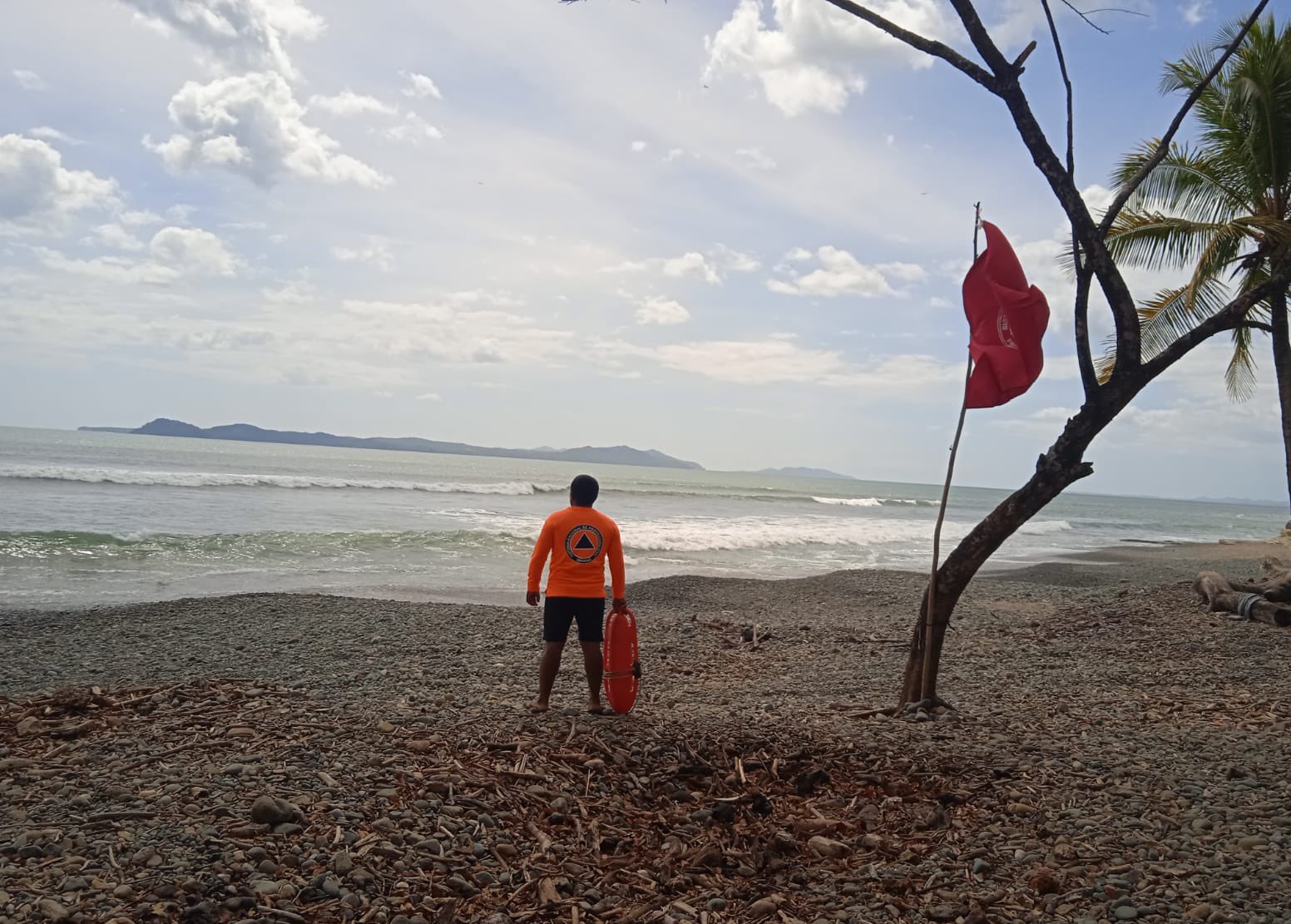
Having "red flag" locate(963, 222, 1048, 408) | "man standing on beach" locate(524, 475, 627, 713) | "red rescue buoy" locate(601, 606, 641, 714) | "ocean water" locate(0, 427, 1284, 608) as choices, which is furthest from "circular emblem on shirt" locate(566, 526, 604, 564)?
"ocean water" locate(0, 427, 1284, 608)

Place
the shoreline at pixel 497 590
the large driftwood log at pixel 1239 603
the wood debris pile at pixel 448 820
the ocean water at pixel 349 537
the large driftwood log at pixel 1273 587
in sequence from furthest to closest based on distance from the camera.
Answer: the ocean water at pixel 349 537 < the shoreline at pixel 497 590 < the large driftwood log at pixel 1273 587 < the large driftwood log at pixel 1239 603 < the wood debris pile at pixel 448 820

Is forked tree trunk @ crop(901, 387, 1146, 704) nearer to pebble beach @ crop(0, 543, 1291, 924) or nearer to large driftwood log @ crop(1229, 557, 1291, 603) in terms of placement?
pebble beach @ crop(0, 543, 1291, 924)

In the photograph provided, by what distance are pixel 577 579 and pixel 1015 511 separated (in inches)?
117

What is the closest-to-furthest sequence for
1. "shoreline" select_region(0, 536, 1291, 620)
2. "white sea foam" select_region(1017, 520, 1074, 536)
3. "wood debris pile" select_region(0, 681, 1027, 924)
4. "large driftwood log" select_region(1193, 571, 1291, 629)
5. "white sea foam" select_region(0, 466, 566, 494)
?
"wood debris pile" select_region(0, 681, 1027, 924)
"large driftwood log" select_region(1193, 571, 1291, 629)
"shoreline" select_region(0, 536, 1291, 620)
"white sea foam" select_region(0, 466, 566, 494)
"white sea foam" select_region(1017, 520, 1074, 536)

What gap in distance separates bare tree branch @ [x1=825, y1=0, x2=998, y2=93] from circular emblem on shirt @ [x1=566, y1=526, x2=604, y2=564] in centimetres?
380

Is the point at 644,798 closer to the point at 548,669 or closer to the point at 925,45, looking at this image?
the point at 548,669

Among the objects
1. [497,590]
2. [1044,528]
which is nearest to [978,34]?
[497,590]

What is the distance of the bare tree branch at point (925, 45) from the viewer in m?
5.62

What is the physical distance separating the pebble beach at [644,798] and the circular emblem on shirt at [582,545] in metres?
1.05

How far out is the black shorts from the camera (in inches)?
234

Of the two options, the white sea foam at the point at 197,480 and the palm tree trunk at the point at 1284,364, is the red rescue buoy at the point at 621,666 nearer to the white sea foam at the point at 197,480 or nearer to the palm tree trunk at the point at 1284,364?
the palm tree trunk at the point at 1284,364

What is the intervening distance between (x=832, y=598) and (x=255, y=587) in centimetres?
935

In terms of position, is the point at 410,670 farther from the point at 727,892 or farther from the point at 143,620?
the point at 727,892

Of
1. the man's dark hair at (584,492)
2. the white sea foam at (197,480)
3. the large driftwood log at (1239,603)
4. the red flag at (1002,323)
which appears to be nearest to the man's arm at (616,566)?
the man's dark hair at (584,492)
